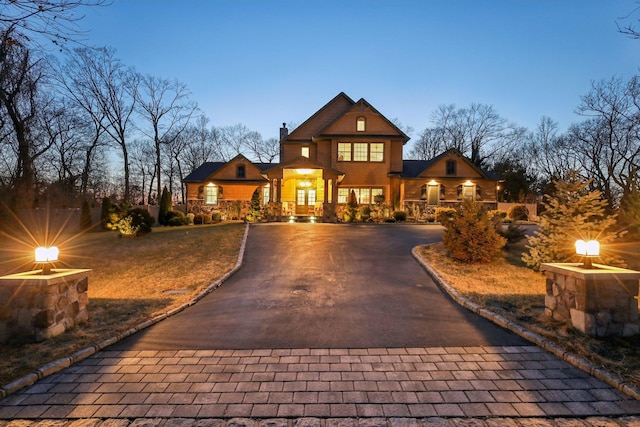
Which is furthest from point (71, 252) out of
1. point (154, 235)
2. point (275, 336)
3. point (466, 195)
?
point (466, 195)

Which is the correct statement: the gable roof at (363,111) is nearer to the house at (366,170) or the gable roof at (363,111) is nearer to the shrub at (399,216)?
the house at (366,170)

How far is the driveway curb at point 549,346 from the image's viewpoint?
355 centimetres

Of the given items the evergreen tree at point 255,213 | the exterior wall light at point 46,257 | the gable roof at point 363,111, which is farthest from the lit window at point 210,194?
the exterior wall light at point 46,257

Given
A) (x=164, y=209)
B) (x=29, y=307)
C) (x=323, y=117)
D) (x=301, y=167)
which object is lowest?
(x=29, y=307)

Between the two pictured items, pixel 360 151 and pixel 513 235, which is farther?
pixel 360 151

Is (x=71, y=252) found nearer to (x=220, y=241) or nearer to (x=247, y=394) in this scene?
(x=220, y=241)

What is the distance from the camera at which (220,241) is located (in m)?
13.1

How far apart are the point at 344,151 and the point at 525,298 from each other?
1918 cm

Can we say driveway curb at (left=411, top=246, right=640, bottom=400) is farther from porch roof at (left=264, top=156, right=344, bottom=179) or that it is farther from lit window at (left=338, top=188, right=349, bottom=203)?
lit window at (left=338, top=188, right=349, bottom=203)

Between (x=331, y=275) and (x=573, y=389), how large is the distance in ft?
18.5

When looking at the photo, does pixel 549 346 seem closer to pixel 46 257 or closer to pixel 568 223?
pixel 568 223

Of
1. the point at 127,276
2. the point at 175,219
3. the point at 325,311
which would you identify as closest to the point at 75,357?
the point at 325,311

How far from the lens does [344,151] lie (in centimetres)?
2469

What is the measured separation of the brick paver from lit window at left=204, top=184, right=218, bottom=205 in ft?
81.0
